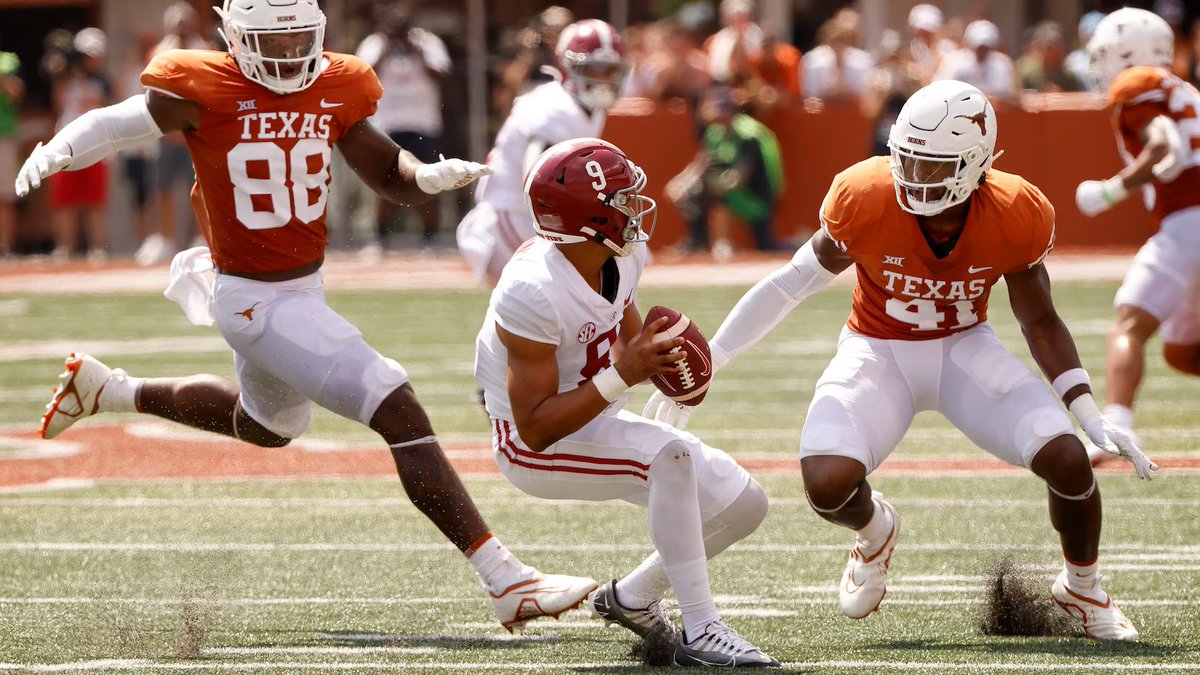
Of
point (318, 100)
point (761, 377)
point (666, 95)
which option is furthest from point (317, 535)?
point (666, 95)

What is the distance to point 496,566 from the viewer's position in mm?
4953

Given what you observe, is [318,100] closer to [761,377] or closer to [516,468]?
[516,468]

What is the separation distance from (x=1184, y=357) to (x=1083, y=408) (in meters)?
3.12

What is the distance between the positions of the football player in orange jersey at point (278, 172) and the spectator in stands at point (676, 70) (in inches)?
429

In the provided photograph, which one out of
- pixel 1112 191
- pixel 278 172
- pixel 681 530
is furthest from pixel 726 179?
pixel 681 530

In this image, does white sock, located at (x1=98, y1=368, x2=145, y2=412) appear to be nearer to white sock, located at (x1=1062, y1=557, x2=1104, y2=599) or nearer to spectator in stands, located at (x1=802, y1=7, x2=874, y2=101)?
white sock, located at (x1=1062, y1=557, x2=1104, y2=599)

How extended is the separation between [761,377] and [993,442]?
5.39 meters

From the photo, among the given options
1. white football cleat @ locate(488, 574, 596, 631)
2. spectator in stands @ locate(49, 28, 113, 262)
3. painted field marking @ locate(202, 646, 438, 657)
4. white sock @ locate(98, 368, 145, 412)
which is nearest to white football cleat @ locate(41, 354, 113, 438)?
white sock @ locate(98, 368, 145, 412)

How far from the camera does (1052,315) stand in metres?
5.04

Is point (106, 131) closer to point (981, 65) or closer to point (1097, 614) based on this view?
point (1097, 614)

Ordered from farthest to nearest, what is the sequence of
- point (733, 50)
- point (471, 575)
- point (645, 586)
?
point (733, 50), point (471, 575), point (645, 586)

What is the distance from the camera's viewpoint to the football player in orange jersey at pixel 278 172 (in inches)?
208

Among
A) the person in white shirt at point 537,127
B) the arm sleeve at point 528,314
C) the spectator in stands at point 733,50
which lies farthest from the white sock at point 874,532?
the spectator in stands at point 733,50

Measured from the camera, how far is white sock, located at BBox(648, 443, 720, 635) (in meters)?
4.56
